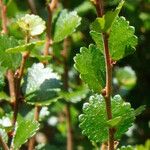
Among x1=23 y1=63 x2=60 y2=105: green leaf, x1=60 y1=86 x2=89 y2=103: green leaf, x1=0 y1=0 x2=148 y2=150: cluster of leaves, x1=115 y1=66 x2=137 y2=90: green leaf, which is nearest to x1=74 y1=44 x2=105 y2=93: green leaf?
x1=0 y1=0 x2=148 y2=150: cluster of leaves

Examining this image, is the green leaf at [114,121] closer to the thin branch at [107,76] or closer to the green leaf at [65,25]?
the thin branch at [107,76]

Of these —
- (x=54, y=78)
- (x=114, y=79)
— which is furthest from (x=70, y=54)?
(x=54, y=78)

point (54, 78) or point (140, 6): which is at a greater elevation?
point (140, 6)

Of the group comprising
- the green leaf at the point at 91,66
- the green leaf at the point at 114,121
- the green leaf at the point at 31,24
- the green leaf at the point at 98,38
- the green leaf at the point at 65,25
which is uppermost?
the green leaf at the point at 65,25

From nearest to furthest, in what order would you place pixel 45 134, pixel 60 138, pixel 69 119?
pixel 69 119 → pixel 60 138 → pixel 45 134

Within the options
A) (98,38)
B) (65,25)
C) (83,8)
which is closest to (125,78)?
(83,8)

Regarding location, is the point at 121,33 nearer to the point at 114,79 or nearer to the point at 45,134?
the point at 114,79

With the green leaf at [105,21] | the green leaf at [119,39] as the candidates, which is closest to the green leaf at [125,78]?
the green leaf at [119,39]
